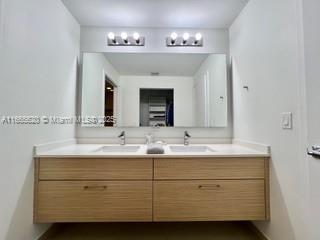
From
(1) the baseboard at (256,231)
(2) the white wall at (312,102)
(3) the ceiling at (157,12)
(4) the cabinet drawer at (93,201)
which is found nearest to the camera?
(2) the white wall at (312,102)

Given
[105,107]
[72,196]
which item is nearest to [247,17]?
[105,107]

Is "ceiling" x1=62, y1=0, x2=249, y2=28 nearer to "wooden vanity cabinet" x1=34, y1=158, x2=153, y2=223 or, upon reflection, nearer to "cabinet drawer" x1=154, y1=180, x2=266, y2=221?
"wooden vanity cabinet" x1=34, y1=158, x2=153, y2=223

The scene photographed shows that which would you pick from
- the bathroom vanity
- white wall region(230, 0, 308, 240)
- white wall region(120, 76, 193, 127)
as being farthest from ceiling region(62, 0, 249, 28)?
the bathroom vanity

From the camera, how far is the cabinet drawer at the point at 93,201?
5.00 feet

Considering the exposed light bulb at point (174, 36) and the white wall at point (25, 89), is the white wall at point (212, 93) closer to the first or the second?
the exposed light bulb at point (174, 36)

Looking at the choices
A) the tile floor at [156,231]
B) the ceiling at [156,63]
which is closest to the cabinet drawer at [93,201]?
the tile floor at [156,231]

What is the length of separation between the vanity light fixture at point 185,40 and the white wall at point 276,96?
50cm

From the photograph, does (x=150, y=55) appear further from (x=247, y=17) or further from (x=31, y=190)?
(x=31, y=190)

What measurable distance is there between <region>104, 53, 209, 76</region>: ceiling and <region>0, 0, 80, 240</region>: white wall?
598mm

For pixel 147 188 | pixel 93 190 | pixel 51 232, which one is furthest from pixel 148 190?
pixel 51 232

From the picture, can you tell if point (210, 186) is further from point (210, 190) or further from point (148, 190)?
point (148, 190)

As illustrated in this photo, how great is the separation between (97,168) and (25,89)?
2.44 ft

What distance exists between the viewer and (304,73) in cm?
122

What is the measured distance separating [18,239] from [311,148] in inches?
75.1
